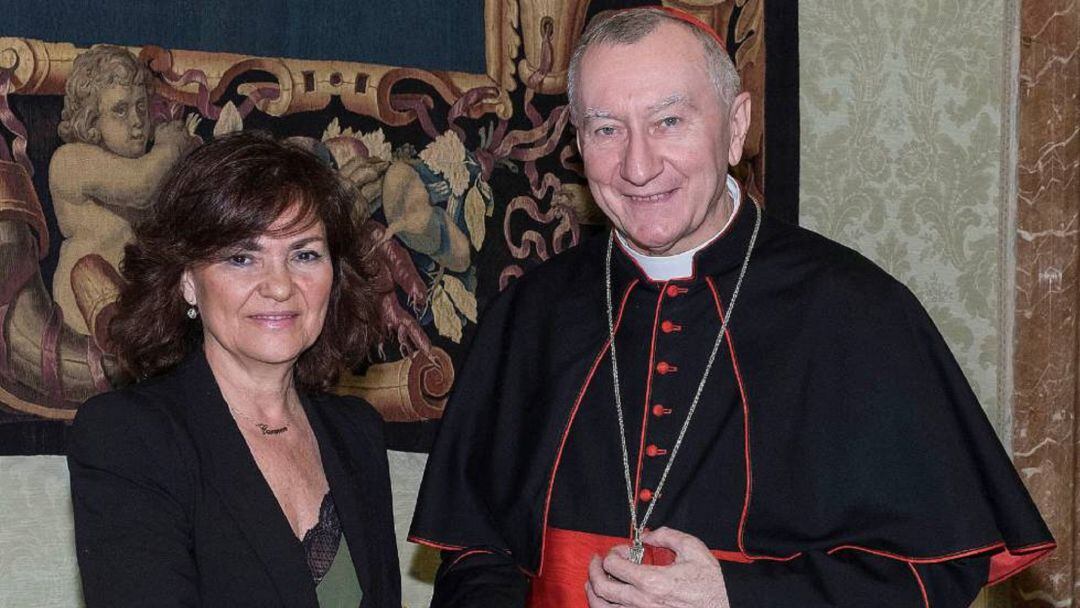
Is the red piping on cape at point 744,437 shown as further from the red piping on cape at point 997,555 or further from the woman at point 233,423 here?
the woman at point 233,423

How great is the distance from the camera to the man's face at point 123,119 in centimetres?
340

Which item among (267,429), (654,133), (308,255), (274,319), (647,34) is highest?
(647,34)

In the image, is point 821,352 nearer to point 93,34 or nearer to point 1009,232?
point 93,34

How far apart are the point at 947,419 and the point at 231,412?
1314mm

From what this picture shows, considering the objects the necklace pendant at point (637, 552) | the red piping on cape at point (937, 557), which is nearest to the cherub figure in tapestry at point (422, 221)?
the red piping on cape at point (937, 557)

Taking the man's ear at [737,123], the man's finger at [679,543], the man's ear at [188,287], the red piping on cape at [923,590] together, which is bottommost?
the red piping on cape at [923,590]

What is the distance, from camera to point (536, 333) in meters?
2.80

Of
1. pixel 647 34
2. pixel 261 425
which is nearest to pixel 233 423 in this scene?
pixel 261 425

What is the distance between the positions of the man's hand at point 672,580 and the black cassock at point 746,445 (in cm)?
4

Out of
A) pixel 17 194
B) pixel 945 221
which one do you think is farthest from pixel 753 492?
pixel 945 221

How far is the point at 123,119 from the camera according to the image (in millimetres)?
3422

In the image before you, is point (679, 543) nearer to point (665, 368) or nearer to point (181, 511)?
point (665, 368)

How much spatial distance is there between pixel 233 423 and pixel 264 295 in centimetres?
25

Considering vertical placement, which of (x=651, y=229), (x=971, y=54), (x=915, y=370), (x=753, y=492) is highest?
(x=971, y=54)
